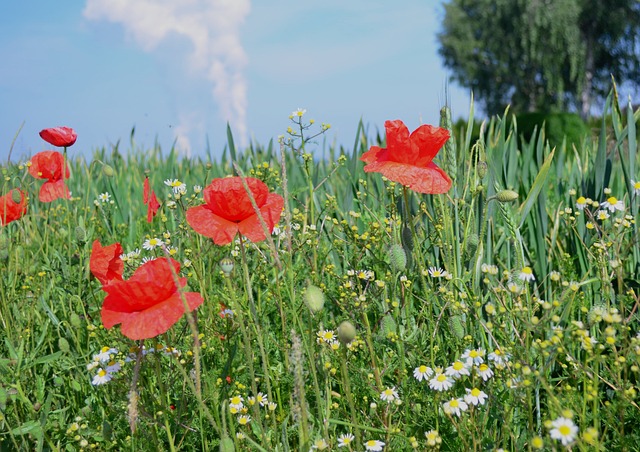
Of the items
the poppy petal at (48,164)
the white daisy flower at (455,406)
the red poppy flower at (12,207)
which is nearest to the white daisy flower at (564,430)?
the white daisy flower at (455,406)

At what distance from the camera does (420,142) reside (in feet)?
6.10

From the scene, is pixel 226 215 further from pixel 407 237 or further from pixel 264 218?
pixel 407 237

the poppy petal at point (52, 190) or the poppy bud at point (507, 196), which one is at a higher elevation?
the poppy petal at point (52, 190)

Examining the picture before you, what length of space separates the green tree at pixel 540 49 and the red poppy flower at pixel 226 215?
101ft

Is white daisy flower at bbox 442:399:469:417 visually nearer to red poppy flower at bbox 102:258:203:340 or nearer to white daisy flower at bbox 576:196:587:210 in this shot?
red poppy flower at bbox 102:258:203:340

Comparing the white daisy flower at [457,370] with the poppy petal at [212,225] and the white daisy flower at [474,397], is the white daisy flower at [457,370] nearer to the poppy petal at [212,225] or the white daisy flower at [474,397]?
the white daisy flower at [474,397]

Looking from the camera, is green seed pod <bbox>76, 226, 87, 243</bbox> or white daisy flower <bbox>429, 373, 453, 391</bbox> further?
green seed pod <bbox>76, 226, 87, 243</bbox>

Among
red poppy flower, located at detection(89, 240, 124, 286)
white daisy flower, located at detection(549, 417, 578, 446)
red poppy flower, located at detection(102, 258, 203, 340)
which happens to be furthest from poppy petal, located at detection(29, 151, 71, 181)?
white daisy flower, located at detection(549, 417, 578, 446)

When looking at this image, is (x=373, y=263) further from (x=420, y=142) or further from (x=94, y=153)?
(x=94, y=153)

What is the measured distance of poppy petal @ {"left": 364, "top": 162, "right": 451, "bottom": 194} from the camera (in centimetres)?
179

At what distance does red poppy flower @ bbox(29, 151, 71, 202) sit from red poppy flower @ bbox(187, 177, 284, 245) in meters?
1.52

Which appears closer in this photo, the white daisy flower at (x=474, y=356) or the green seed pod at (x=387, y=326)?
the white daisy flower at (x=474, y=356)

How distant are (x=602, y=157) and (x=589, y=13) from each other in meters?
33.2

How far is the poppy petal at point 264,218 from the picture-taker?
5.21 feet
